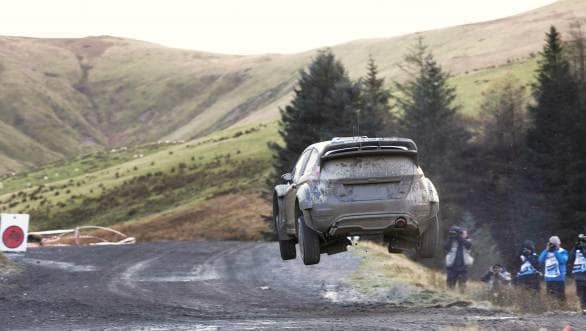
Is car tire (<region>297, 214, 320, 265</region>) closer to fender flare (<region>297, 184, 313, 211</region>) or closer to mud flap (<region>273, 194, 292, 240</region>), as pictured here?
fender flare (<region>297, 184, 313, 211</region>)

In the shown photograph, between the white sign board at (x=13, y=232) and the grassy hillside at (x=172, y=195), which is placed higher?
the white sign board at (x=13, y=232)

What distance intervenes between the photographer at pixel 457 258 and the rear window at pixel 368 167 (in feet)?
29.9

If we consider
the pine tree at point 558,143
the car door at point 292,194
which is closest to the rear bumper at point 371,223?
the car door at point 292,194

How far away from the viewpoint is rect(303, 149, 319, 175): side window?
33.4 feet

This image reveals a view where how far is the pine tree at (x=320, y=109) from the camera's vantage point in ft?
123

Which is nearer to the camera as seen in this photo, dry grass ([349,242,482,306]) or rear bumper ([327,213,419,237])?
rear bumper ([327,213,419,237])

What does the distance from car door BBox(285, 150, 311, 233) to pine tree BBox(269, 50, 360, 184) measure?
984 inches

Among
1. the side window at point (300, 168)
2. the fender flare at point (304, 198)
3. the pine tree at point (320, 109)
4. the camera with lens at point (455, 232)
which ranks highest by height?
the pine tree at point (320, 109)

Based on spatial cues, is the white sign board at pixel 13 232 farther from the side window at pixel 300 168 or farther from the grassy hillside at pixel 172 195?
the grassy hillside at pixel 172 195

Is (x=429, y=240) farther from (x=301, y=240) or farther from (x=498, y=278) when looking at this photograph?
(x=498, y=278)

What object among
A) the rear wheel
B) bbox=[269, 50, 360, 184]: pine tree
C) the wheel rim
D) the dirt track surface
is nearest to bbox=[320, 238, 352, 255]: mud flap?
the rear wheel

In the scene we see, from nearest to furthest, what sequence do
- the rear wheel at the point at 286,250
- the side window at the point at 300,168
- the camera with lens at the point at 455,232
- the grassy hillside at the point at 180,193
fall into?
the side window at the point at 300,168 → the rear wheel at the point at 286,250 → the camera with lens at the point at 455,232 → the grassy hillside at the point at 180,193

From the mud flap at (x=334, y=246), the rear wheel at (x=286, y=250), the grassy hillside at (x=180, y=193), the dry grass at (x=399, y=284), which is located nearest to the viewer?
the mud flap at (x=334, y=246)

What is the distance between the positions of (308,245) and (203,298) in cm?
820
